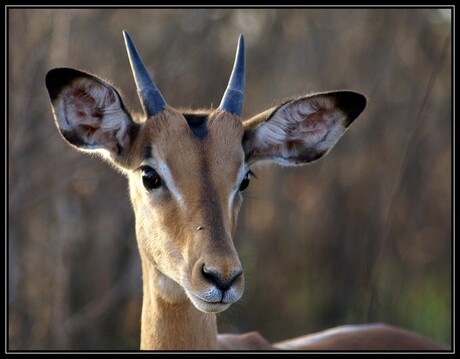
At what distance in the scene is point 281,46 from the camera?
14.2 meters

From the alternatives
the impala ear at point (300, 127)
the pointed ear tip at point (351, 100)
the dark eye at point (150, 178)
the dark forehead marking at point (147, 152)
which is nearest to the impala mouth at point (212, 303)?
the dark eye at point (150, 178)

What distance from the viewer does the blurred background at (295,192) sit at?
37.8 feet

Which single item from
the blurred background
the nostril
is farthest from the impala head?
the blurred background

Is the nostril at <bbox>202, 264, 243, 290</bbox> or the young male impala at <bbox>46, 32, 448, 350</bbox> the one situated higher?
the young male impala at <bbox>46, 32, 448, 350</bbox>

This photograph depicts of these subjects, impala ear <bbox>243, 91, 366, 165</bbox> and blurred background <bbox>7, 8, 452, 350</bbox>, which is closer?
impala ear <bbox>243, 91, 366, 165</bbox>

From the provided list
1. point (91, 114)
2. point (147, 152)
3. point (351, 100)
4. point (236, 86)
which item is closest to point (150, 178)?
point (147, 152)

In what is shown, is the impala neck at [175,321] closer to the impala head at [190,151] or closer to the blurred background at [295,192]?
the impala head at [190,151]

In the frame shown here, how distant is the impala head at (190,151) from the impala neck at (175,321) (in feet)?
0.12

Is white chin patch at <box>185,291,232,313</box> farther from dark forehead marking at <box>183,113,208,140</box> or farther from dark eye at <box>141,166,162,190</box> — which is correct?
dark forehead marking at <box>183,113,208,140</box>

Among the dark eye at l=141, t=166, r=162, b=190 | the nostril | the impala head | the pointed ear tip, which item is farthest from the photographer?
the pointed ear tip

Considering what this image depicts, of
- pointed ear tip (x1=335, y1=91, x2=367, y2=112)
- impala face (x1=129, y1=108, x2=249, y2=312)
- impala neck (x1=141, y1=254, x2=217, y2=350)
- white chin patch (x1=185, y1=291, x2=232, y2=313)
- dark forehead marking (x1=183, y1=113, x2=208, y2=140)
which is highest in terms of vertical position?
pointed ear tip (x1=335, y1=91, x2=367, y2=112)

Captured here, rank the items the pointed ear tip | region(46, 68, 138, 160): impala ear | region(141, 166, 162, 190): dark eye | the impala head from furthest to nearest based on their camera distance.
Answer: the pointed ear tip < region(46, 68, 138, 160): impala ear < region(141, 166, 162, 190): dark eye < the impala head

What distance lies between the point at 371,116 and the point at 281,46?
74.7 inches

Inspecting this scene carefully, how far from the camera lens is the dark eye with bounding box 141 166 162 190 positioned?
506 centimetres
